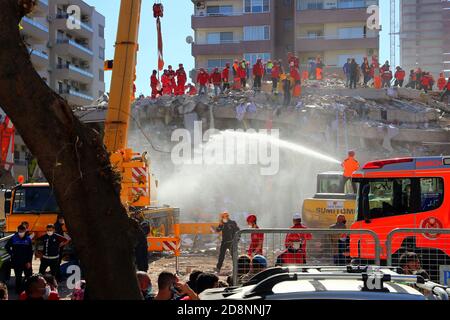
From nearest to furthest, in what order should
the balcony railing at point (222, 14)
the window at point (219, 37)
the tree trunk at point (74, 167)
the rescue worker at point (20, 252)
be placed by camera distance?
1. the tree trunk at point (74, 167)
2. the rescue worker at point (20, 252)
3. the balcony railing at point (222, 14)
4. the window at point (219, 37)

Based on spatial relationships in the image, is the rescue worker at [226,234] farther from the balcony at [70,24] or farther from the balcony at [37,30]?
the balcony at [70,24]

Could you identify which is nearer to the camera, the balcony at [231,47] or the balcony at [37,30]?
the balcony at [37,30]

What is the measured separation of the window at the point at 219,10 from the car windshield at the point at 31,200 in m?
44.2

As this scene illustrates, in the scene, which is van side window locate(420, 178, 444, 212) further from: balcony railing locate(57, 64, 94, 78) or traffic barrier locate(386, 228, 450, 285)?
balcony railing locate(57, 64, 94, 78)

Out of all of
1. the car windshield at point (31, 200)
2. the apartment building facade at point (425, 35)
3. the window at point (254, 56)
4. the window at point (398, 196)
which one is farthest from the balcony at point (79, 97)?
the window at point (398, 196)

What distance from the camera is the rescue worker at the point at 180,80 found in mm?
31298

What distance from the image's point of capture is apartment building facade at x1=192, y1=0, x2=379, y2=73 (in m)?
55.8

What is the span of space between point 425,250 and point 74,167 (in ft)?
18.6

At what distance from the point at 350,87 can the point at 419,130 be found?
5213mm

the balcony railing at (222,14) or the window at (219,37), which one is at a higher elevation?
the balcony railing at (222,14)

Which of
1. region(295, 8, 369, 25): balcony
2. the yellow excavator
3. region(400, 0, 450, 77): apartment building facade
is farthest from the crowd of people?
region(400, 0, 450, 77): apartment building facade

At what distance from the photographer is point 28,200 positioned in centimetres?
1650
